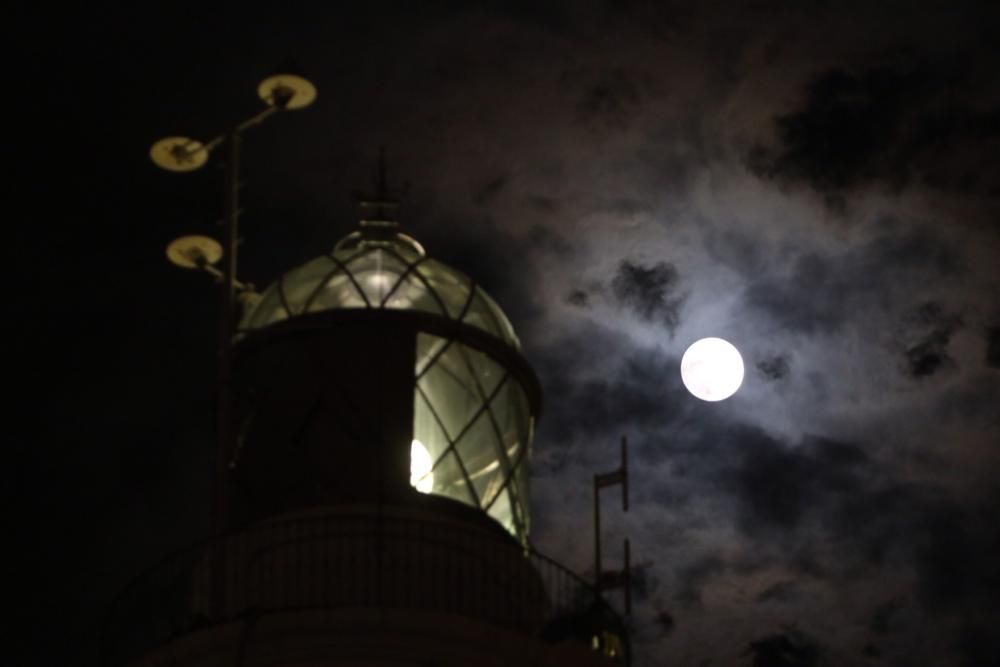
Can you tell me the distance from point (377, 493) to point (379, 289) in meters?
2.17

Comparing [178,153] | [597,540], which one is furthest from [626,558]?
[178,153]

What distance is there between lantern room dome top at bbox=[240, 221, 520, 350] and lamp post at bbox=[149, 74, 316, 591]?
43cm

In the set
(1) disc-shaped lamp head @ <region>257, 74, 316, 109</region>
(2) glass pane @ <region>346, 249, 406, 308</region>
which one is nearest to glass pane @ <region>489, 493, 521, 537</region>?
(2) glass pane @ <region>346, 249, 406, 308</region>

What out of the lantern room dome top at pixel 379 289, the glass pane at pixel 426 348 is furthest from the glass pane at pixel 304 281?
the glass pane at pixel 426 348

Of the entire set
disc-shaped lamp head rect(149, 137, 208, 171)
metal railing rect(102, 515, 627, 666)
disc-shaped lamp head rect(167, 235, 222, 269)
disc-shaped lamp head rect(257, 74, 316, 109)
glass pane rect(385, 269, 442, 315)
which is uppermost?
disc-shaped lamp head rect(257, 74, 316, 109)

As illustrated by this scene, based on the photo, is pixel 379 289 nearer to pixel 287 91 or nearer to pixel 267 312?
pixel 267 312

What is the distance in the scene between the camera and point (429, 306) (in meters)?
23.0

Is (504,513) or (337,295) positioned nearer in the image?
(504,513)

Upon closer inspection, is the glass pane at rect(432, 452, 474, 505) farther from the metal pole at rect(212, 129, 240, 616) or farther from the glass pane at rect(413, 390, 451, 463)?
the metal pole at rect(212, 129, 240, 616)

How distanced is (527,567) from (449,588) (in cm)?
97

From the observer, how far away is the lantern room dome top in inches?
907

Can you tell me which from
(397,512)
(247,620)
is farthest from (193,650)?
(397,512)

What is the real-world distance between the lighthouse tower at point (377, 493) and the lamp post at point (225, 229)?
13.2 inches

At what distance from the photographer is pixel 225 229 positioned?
23.8m
